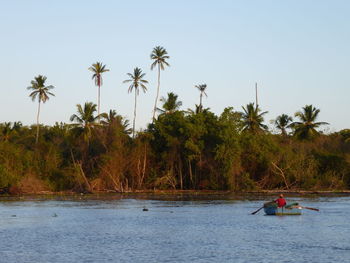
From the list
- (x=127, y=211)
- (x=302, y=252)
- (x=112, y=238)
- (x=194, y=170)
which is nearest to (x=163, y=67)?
(x=194, y=170)

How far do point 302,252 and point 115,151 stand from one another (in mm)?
55809

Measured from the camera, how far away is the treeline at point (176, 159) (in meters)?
82.6

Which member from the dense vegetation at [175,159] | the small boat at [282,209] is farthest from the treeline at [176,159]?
the small boat at [282,209]

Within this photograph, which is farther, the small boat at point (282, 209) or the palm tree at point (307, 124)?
the palm tree at point (307, 124)

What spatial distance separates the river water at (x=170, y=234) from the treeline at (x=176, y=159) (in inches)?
794

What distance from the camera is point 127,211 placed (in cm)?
5731

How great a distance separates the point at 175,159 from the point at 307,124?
22.8 meters

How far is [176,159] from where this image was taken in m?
85.8

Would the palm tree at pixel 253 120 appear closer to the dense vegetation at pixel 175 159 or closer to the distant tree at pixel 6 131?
the dense vegetation at pixel 175 159

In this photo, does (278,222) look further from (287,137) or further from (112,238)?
(287,137)

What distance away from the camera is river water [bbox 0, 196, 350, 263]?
29812mm

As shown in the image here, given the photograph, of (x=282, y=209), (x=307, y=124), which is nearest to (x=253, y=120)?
(x=307, y=124)

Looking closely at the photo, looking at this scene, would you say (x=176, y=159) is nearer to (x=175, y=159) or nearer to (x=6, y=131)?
(x=175, y=159)

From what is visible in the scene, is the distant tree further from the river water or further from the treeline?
the river water
